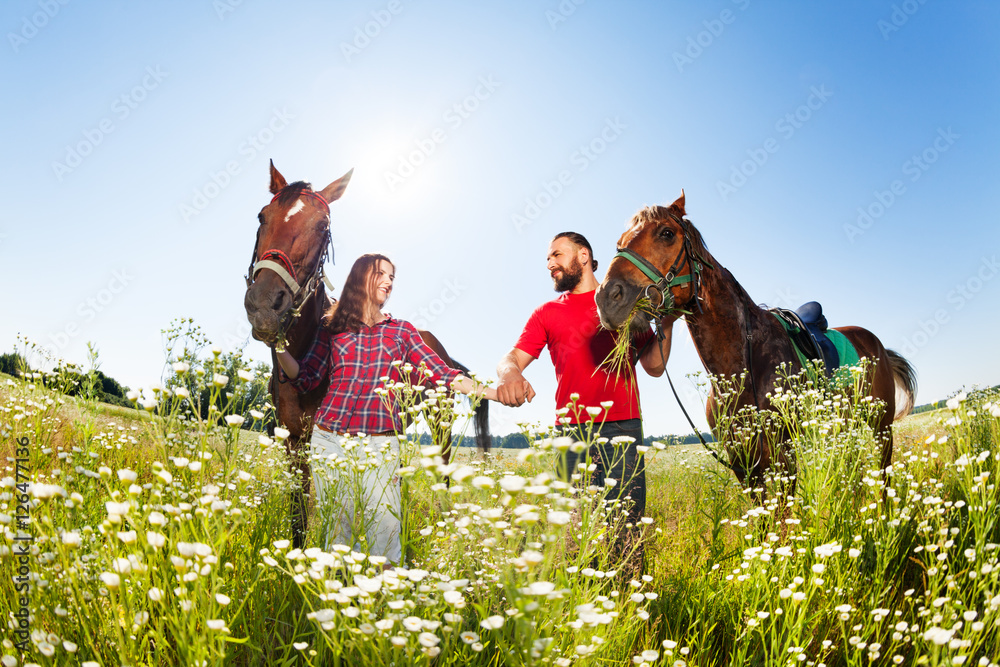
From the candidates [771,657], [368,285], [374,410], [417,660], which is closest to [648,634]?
[771,657]

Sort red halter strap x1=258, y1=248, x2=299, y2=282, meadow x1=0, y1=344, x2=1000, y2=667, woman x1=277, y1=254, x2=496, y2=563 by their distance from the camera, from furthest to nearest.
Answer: red halter strap x1=258, y1=248, x2=299, y2=282 → woman x1=277, y1=254, x2=496, y2=563 → meadow x1=0, y1=344, x2=1000, y2=667

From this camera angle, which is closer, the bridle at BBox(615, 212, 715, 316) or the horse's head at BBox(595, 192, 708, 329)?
the horse's head at BBox(595, 192, 708, 329)

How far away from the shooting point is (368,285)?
4453 mm

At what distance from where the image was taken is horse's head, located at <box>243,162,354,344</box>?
3838mm

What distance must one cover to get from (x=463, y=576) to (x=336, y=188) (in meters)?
3.52

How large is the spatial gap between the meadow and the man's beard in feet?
5.87

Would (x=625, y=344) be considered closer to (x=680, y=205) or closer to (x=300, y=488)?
(x=680, y=205)

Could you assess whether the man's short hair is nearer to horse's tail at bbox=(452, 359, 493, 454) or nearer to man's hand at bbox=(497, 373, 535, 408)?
man's hand at bbox=(497, 373, 535, 408)

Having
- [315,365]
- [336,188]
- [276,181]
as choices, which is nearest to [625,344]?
[315,365]

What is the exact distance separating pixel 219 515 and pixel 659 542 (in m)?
3.68

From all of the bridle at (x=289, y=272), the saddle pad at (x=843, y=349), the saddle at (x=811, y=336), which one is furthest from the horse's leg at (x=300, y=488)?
the saddle pad at (x=843, y=349)

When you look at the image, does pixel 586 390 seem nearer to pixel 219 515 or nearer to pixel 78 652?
pixel 219 515

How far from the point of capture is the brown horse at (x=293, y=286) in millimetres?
3857

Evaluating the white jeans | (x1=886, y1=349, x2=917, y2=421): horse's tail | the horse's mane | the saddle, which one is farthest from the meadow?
(x1=886, y1=349, x2=917, y2=421): horse's tail
